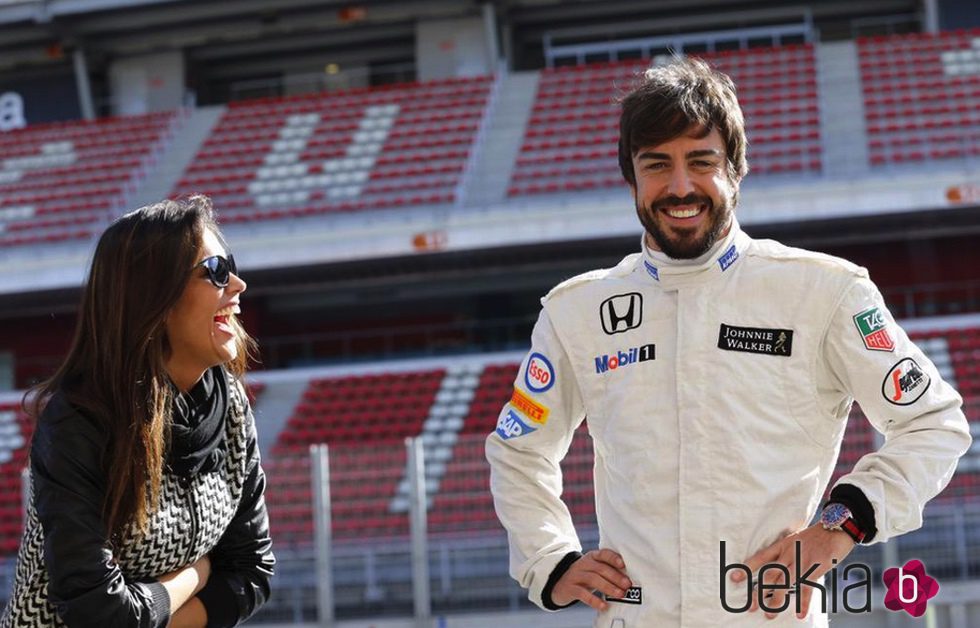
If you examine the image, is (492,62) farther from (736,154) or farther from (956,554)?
(736,154)

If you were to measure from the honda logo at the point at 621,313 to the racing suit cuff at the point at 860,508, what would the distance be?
0.43 m

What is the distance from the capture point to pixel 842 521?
2.15m

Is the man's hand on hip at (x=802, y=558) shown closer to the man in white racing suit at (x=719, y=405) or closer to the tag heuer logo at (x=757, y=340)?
the man in white racing suit at (x=719, y=405)

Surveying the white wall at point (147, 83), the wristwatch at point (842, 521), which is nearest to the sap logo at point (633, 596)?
the wristwatch at point (842, 521)

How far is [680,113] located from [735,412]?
0.48 m

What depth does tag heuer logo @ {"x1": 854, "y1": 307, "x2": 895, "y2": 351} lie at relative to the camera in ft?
7.23

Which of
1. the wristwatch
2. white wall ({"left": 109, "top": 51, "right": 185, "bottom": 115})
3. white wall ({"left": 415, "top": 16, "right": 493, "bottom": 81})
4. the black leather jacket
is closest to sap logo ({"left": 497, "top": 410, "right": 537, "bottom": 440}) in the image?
the black leather jacket

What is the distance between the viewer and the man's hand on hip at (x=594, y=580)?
2.27m

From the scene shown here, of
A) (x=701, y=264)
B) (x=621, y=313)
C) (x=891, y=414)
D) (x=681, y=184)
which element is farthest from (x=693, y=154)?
(x=891, y=414)

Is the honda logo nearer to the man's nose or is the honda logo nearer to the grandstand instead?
the man's nose

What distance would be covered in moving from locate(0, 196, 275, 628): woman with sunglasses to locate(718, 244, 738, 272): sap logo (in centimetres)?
81

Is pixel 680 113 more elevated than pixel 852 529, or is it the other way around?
pixel 680 113

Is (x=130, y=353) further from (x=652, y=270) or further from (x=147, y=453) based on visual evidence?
(x=652, y=270)

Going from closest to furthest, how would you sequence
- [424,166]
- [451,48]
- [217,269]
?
[217,269]
[424,166]
[451,48]
